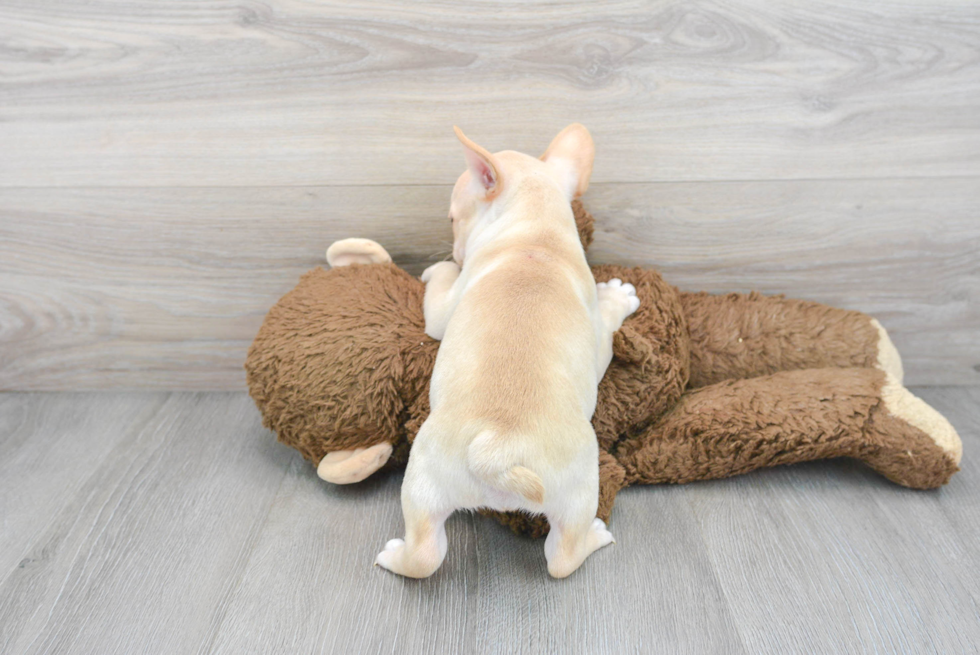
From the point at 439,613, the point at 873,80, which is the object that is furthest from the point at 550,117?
the point at 439,613

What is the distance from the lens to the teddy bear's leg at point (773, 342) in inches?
51.7

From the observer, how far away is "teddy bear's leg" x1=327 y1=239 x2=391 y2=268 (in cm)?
130

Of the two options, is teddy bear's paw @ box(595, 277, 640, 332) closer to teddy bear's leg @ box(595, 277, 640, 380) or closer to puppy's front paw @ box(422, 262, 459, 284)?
teddy bear's leg @ box(595, 277, 640, 380)

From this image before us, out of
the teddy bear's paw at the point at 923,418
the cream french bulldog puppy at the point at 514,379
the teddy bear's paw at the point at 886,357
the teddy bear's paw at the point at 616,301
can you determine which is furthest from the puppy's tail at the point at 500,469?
the teddy bear's paw at the point at 886,357

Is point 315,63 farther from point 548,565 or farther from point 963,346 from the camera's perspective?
point 963,346

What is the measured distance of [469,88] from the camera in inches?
49.5

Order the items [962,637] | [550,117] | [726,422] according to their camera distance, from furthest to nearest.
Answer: [550,117]
[726,422]
[962,637]

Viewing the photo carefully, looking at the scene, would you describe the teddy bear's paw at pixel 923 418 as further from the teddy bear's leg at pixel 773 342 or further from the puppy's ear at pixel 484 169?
the puppy's ear at pixel 484 169

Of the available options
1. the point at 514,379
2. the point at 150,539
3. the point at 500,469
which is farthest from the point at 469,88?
the point at 150,539

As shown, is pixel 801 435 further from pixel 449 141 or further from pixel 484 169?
pixel 449 141

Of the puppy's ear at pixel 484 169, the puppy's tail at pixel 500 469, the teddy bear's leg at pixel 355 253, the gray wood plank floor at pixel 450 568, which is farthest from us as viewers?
the teddy bear's leg at pixel 355 253

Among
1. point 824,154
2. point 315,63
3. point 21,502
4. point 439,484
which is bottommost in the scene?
point 21,502

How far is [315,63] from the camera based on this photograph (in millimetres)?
1246

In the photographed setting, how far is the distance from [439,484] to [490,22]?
84 cm
